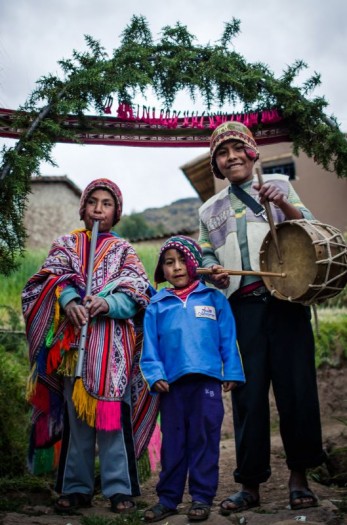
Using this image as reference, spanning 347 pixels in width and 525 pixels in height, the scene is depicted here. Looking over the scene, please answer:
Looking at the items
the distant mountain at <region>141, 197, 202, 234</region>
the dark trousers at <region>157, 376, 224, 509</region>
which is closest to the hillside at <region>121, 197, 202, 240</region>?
the distant mountain at <region>141, 197, 202, 234</region>

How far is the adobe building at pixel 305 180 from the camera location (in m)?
14.4

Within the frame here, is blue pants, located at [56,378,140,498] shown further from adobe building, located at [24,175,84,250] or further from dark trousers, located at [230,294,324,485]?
adobe building, located at [24,175,84,250]

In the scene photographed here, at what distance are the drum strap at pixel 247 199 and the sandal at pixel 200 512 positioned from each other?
5.43ft

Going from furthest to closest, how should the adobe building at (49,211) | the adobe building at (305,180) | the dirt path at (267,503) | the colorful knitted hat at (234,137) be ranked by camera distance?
the adobe building at (49,211) → the adobe building at (305,180) → the colorful knitted hat at (234,137) → the dirt path at (267,503)

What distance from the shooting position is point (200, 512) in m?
2.98

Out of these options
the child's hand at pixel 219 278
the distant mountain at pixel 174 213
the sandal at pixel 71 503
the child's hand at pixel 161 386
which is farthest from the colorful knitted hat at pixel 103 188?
the distant mountain at pixel 174 213

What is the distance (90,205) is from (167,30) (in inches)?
66.5

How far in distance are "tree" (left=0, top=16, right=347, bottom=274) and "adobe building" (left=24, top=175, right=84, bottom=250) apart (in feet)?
49.0

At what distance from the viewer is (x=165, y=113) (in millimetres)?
4562

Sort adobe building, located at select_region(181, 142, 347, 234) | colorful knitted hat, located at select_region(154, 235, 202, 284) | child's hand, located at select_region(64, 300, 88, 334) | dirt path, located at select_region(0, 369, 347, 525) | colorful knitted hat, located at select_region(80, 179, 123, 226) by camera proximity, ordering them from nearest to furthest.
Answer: dirt path, located at select_region(0, 369, 347, 525), child's hand, located at select_region(64, 300, 88, 334), colorful knitted hat, located at select_region(154, 235, 202, 284), colorful knitted hat, located at select_region(80, 179, 123, 226), adobe building, located at select_region(181, 142, 347, 234)

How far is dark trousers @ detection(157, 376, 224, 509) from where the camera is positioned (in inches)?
123

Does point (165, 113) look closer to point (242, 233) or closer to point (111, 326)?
point (242, 233)

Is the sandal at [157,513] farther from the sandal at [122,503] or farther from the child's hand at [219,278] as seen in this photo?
the child's hand at [219,278]

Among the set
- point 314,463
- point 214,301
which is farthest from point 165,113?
point 314,463
